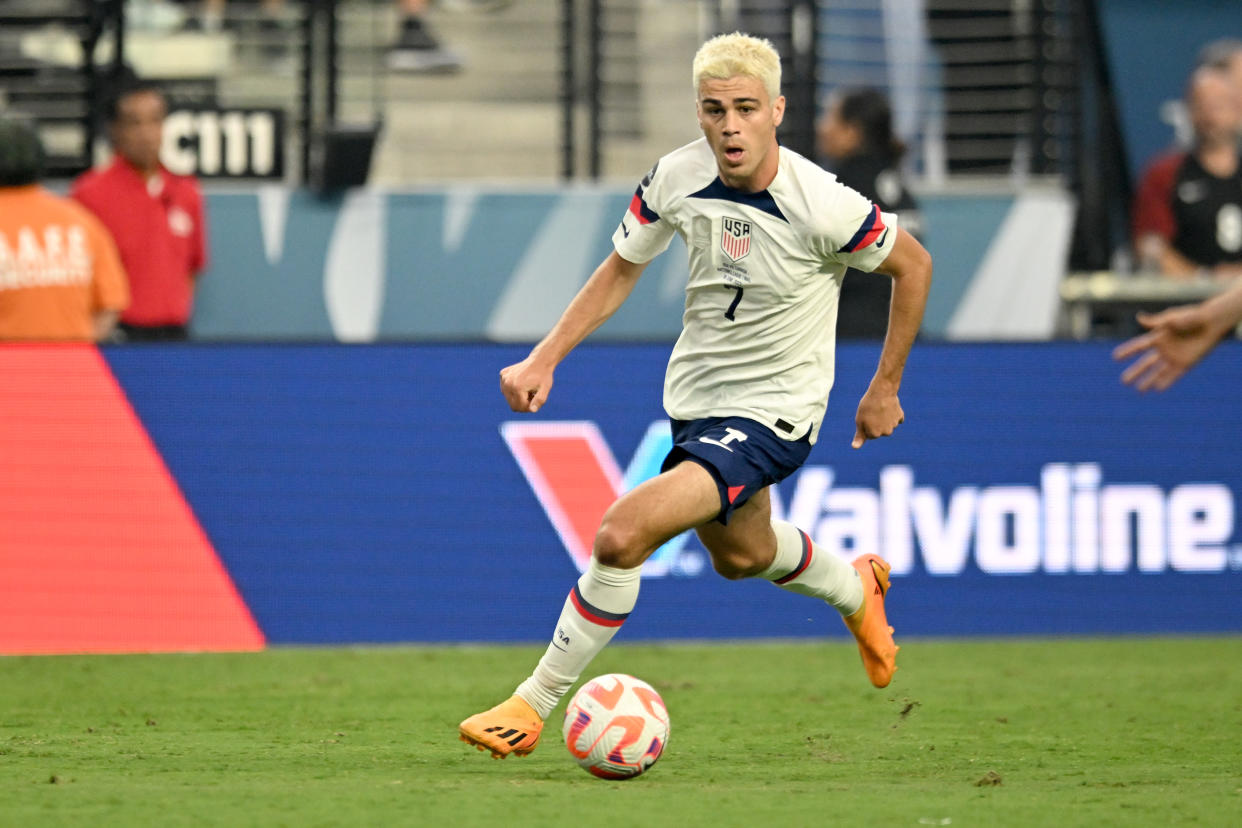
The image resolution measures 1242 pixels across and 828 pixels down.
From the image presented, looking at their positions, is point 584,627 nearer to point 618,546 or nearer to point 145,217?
point 618,546

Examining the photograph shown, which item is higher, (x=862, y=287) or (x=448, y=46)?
(x=448, y=46)

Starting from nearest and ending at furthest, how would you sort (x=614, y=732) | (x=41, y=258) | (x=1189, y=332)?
(x=1189, y=332), (x=614, y=732), (x=41, y=258)

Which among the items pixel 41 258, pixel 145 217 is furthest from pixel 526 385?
pixel 145 217

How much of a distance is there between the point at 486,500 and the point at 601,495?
55 cm

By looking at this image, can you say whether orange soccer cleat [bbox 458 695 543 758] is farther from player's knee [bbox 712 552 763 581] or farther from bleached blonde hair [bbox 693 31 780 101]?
bleached blonde hair [bbox 693 31 780 101]

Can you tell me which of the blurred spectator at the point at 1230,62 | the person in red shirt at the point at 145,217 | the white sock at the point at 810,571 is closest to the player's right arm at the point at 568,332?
the white sock at the point at 810,571

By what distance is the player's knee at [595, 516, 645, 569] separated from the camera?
5504mm

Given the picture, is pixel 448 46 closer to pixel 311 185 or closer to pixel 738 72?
pixel 311 185

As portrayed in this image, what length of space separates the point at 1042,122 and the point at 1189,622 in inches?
162

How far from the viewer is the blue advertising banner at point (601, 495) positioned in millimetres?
8844

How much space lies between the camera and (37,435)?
8.70 m

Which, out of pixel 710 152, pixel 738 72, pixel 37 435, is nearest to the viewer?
pixel 738 72

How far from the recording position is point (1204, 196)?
11.9 meters

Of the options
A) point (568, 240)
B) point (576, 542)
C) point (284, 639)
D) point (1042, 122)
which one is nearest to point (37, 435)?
point (284, 639)
